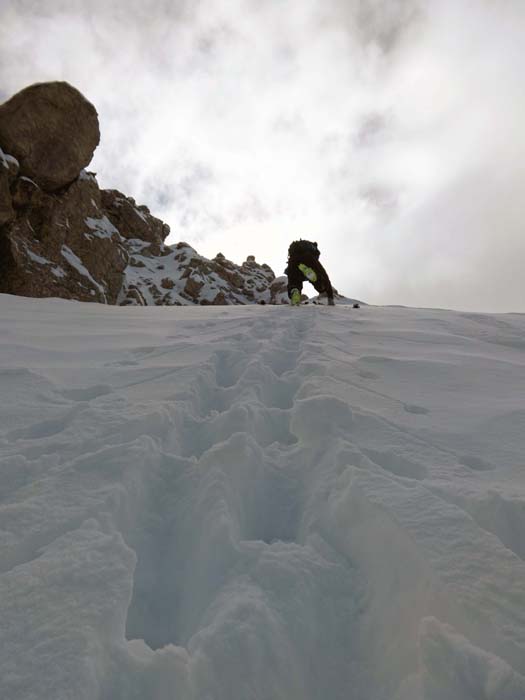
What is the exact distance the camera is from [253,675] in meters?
0.86

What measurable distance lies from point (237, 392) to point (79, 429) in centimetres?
95

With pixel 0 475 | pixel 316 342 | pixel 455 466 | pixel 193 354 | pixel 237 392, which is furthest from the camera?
pixel 316 342

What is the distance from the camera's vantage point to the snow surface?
0.85 metres

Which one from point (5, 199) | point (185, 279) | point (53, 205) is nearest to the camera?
point (5, 199)

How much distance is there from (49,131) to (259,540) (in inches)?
710

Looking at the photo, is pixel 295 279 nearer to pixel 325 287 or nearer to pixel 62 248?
pixel 325 287

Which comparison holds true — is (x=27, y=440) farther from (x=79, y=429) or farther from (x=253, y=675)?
(x=253, y=675)

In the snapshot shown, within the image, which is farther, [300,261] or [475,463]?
[300,261]

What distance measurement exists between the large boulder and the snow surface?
15.5m

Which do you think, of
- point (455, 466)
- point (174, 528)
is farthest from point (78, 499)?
point (455, 466)

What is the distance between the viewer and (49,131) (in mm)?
14891

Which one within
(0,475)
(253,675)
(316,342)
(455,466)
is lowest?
(253,675)

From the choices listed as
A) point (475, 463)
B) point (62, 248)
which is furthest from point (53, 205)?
point (475, 463)

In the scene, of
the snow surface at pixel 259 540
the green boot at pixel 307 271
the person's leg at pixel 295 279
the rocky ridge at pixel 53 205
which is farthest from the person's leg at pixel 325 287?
the rocky ridge at pixel 53 205
